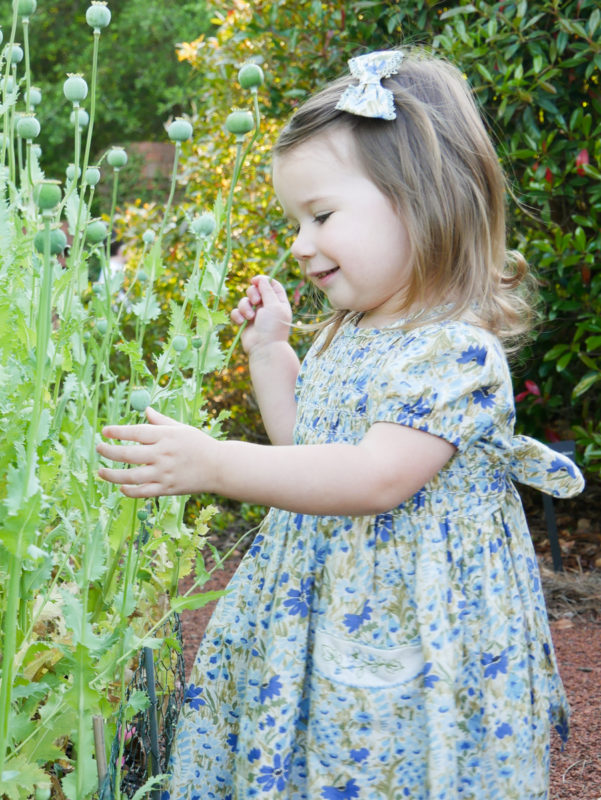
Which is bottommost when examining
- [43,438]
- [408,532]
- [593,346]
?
[593,346]

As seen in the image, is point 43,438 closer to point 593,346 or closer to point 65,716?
point 65,716

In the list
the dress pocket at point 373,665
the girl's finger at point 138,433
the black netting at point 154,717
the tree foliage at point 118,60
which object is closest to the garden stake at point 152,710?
the black netting at point 154,717

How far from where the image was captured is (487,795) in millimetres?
1310

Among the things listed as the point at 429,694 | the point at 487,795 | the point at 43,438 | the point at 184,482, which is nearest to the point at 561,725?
the point at 487,795

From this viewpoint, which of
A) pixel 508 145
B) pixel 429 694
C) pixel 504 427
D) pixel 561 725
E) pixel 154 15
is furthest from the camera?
pixel 154 15

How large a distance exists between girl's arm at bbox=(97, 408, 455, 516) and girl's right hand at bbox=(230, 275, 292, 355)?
0.45 metres

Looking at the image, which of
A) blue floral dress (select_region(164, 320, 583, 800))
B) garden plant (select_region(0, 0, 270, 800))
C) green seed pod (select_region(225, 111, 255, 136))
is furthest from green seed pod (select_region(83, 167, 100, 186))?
blue floral dress (select_region(164, 320, 583, 800))

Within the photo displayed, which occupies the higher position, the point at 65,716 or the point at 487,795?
the point at 65,716

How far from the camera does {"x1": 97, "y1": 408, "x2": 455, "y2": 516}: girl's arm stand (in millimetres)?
1114

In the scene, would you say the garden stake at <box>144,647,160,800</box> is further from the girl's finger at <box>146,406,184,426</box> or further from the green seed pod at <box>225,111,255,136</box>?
the green seed pod at <box>225,111,255,136</box>

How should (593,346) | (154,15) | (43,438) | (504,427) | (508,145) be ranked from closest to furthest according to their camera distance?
(43,438) < (504,427) < (593,346) < (508,145) < (154,15)

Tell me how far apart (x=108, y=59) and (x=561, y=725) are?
1075 cm

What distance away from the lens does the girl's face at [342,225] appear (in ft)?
4.28

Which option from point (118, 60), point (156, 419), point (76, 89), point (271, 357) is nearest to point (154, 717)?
point (156, 419)
